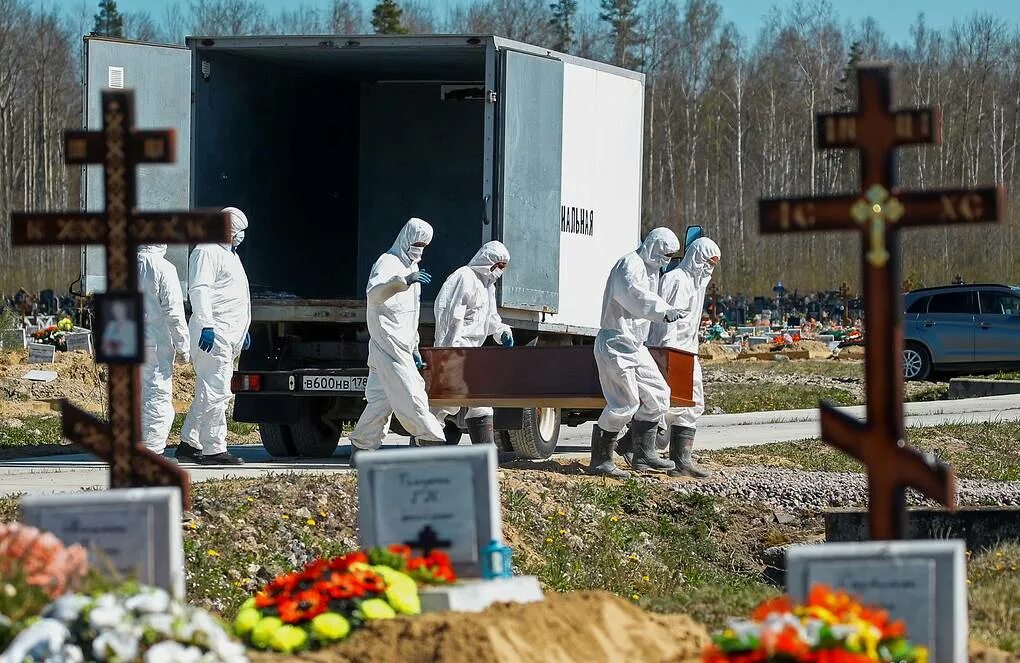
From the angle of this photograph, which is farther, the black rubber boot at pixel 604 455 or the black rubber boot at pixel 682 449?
the black rubber boot at pixel 682 449

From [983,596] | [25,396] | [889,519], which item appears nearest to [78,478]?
[983,596]

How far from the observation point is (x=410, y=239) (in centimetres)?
1330

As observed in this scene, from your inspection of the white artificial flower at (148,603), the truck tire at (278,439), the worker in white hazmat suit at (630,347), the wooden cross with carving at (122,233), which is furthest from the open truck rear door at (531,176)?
the white artificial flower at (148,603)

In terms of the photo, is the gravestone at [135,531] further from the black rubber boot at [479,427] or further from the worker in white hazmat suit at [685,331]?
the black rubber boot at [479,427]

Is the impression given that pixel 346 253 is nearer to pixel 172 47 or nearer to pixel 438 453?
pixel 172 47

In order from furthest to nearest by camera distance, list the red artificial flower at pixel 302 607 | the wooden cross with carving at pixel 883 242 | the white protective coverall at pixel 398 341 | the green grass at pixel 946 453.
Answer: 1. the green grass at pixel 946 453
2. the white protective coverall at pixel 398 341
3. the red artificial flower at pixel 302 607
4. the wooden cross with carving at pixel 883 242

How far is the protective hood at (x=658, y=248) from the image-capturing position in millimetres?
13375

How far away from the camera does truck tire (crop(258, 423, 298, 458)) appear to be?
50.8 feet

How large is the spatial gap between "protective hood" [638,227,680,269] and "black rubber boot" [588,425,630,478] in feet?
4.31

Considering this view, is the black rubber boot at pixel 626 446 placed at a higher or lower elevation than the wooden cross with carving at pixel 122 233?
lower

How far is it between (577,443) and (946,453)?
3.74 metres

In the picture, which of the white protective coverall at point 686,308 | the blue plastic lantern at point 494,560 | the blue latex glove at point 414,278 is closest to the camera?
the blue plastic lantern at point 494,560

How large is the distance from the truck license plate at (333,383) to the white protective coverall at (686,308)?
2354 millimetres

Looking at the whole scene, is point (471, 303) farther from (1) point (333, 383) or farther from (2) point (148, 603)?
(2) point (148, 603)
